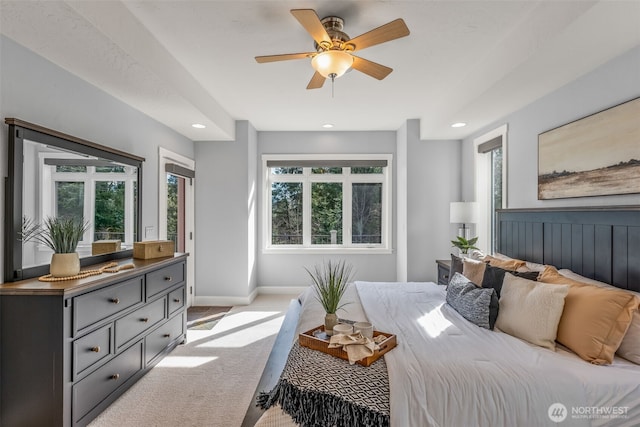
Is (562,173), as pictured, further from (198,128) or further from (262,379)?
(198,128)

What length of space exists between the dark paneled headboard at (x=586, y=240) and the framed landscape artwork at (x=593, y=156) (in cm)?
17

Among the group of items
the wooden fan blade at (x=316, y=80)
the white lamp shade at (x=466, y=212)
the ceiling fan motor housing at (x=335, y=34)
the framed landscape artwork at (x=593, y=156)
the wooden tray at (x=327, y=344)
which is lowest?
the wooden tray at (x=327, y=344)

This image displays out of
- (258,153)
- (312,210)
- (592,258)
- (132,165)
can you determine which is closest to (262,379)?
(132,165)

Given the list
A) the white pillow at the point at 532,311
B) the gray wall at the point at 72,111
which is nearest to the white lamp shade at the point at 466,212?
the white pillow at the point at 532,311

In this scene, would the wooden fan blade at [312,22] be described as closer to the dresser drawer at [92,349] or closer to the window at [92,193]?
the window at [92,193]

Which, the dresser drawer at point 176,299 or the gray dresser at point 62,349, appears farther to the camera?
the dresser drawer at point 176,299

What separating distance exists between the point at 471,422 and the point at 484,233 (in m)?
3.09

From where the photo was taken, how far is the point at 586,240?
2236 mm

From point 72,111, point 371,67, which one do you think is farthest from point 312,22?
point 72,111

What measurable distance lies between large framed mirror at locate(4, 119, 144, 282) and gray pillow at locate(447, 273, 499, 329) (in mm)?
2803

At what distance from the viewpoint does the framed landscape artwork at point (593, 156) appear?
6.49 feet

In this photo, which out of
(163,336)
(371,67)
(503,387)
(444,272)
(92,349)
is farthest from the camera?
(444,272)

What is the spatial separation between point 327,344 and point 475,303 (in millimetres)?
1059

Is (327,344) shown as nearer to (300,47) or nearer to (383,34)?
(383,34)
